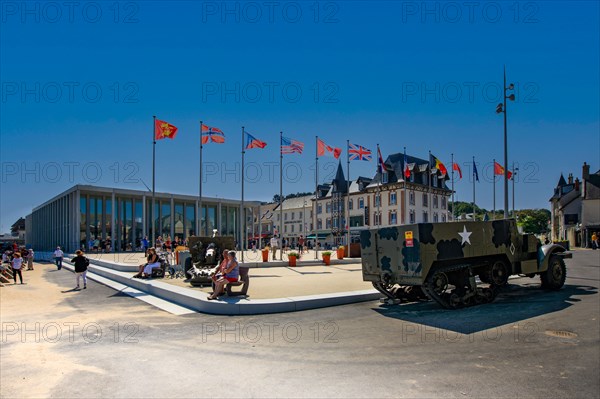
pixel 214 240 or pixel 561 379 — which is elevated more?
pixel 214 240

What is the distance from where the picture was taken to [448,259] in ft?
38.0

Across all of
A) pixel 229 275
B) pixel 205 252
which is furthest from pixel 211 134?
pixel 229 275

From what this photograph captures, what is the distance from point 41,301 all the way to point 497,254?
1460 cm

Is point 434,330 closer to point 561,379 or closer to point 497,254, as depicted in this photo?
point 561,379

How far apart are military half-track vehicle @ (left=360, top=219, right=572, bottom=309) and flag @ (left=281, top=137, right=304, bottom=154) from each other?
17.2 metres

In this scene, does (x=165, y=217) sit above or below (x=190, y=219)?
above

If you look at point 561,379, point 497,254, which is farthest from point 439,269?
point 561,379

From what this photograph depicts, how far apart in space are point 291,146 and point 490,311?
68.4 feet

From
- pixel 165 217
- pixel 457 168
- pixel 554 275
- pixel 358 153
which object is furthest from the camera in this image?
pixel 165 217

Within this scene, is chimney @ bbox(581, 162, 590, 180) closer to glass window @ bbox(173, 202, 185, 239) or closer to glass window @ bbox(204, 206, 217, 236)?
glass window @ bbox(204, 206, 217, 236)

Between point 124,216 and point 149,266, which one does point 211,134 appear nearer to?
point 149,266

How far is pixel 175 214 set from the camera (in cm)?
5434

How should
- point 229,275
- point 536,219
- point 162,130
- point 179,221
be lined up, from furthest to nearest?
point 536,219 → point 179,221 → point 162,130 → point 229,275

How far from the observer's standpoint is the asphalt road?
5.76 meters
